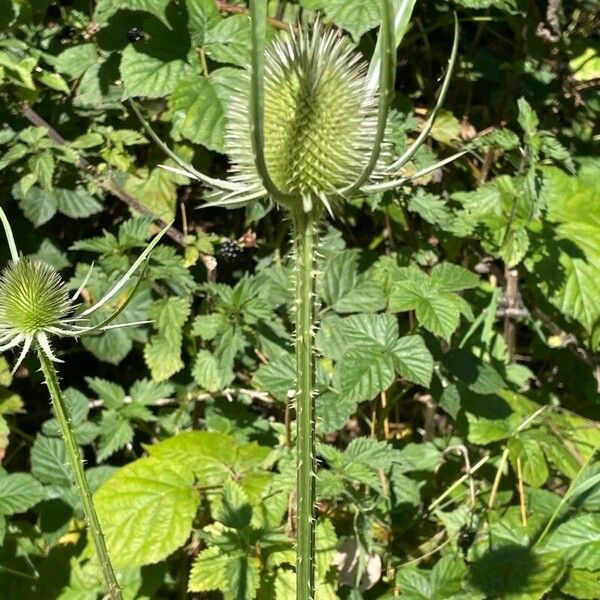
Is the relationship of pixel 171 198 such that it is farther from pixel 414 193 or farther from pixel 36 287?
pixel 36 287

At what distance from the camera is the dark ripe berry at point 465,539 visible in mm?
1585

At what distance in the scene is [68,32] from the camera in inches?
87.0

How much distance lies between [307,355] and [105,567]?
38 cm

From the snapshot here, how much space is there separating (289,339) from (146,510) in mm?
529

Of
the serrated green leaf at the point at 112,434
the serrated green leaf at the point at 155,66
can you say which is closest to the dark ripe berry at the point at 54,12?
the serrated green leaf at the point at 155,66

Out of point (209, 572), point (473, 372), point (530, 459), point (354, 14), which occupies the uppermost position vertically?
point (354, 14)

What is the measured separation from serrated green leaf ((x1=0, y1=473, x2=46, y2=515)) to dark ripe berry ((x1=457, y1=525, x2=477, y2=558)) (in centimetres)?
82

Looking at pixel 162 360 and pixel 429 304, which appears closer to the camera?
pixel 429 304

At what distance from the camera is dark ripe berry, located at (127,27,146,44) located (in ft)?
6.22

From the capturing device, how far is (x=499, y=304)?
2.12m

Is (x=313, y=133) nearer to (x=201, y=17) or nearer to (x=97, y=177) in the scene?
(x=201, y=17)

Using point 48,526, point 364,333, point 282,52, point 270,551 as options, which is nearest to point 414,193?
point 364,333

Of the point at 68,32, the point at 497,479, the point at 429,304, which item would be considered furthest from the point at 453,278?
the point at 68,32

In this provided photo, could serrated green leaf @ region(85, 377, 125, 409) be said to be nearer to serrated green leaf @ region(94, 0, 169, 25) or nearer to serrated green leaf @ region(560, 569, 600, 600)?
serrated green leaf @ region(94, 0, 169, 25)
